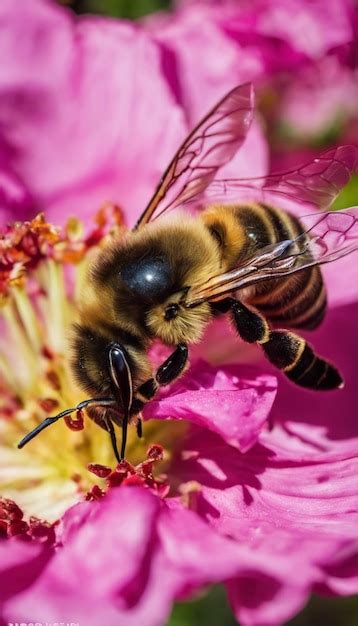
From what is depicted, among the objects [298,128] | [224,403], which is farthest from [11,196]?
[298,128]

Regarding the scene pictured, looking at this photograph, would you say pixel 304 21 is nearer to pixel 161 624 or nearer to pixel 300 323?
pixel 300 323

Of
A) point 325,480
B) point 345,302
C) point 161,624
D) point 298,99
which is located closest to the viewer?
point 161,624

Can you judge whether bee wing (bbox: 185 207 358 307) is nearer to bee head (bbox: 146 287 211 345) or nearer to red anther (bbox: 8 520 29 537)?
bee head (bbox: 146 287 211 345)

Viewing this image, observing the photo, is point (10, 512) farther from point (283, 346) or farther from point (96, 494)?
point (283, 346)

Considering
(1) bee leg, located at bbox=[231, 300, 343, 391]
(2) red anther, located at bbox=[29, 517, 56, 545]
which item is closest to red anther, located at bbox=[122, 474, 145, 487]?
(2) red anther, located at bbox=[29, 517, 56, 545]

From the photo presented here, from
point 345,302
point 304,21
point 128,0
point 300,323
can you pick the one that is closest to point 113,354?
point 300,323

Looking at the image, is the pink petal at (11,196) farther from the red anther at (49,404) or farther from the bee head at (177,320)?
the bee head at (177,320)

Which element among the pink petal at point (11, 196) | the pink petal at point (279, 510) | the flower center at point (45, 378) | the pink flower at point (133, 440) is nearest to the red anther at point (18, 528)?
the pink flower at point (133, 440)
